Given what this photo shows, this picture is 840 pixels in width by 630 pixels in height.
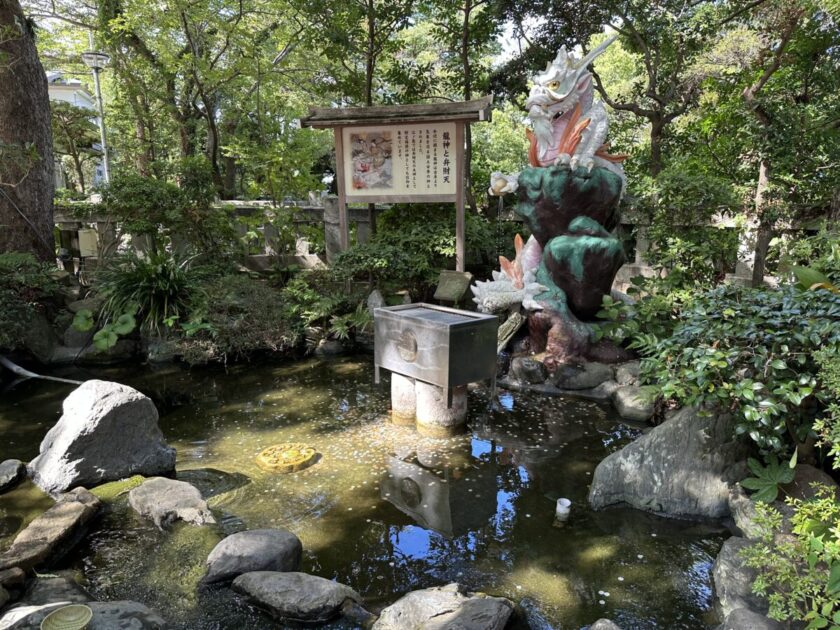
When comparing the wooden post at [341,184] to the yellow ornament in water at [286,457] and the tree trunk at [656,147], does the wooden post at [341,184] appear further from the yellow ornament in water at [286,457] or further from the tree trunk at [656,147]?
the tree trunk at [656,147]

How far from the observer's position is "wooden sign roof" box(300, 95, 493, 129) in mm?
8586

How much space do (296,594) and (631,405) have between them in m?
4.16

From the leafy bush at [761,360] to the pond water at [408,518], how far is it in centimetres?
100

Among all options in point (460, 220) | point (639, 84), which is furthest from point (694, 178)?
point (639, 84)

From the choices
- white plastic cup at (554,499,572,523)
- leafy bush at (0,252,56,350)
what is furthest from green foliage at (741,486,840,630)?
leafy bush at (0,252,56,350)

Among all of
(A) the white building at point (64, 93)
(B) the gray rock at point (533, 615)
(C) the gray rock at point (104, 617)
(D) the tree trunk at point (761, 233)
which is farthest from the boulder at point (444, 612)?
(A) the white building at point (64, 93)

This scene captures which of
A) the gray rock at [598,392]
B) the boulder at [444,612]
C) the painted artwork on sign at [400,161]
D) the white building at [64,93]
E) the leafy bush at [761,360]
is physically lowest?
the boulder at [444,612]

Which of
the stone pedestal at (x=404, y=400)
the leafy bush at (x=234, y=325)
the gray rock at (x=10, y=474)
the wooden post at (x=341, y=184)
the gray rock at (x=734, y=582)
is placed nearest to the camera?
the gray rock at (x=734, y=582)

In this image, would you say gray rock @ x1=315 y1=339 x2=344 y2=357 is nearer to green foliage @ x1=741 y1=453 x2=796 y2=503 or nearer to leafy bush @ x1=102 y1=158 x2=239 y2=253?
leafy bush @ x1=102 y1=158 x2=239 y2=253

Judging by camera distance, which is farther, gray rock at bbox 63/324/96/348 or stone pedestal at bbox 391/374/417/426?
gray rock at bbox 63/324/96/348

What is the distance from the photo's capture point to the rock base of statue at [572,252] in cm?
686

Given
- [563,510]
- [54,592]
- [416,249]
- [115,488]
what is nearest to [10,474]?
[115,488]

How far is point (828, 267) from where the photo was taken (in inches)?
164

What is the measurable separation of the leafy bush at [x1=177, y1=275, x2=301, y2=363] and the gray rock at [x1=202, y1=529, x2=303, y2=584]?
16.3 ft
